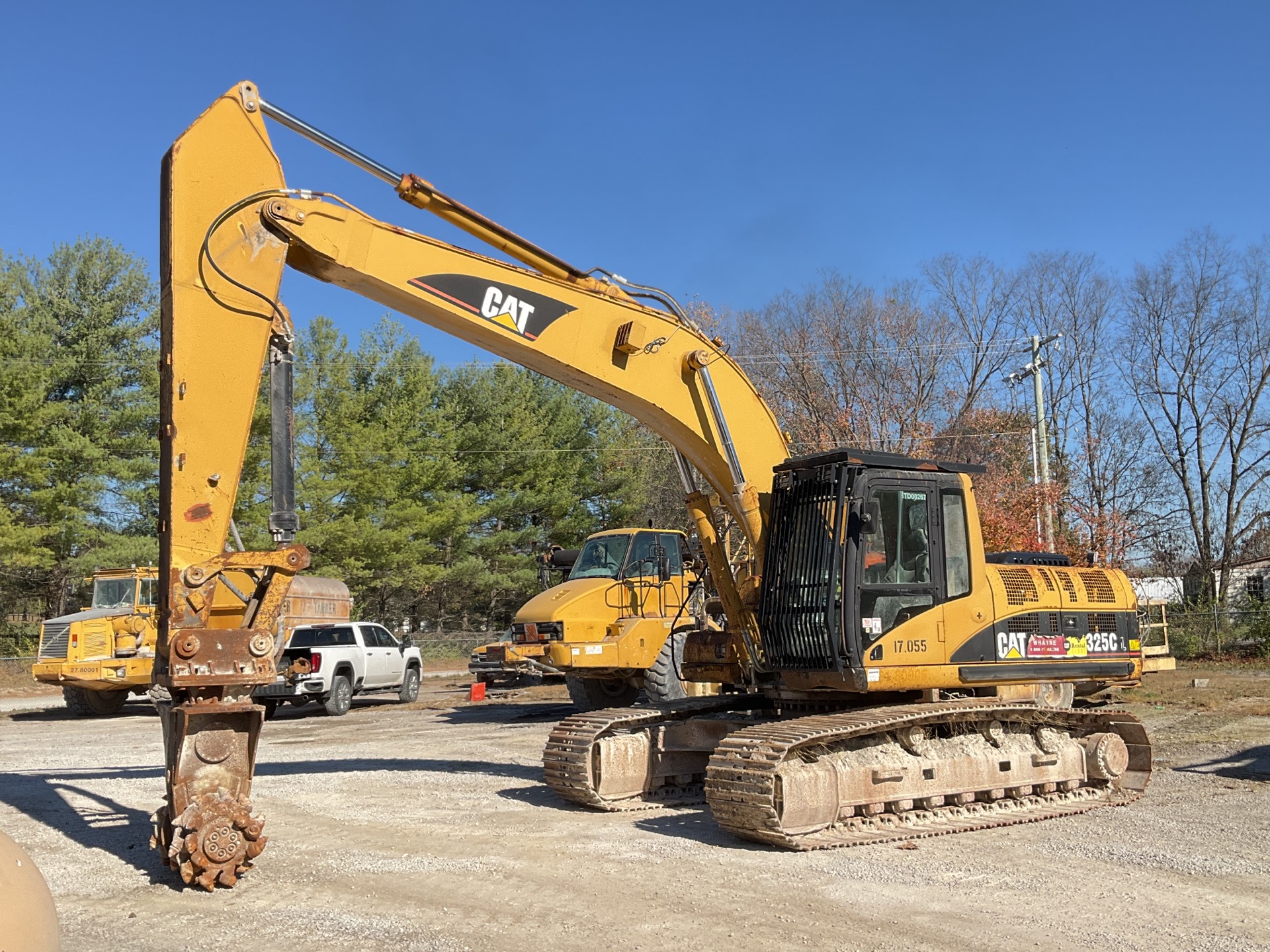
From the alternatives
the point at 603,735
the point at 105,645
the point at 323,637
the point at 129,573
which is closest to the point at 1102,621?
the point at 603,735

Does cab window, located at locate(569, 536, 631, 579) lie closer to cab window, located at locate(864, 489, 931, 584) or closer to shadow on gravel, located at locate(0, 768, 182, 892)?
shadow on gravel, located at locate(0, 768, 182, 892)

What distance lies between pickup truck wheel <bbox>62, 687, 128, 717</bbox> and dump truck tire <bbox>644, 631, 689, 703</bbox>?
36.3 ft

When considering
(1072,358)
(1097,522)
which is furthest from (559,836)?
(1072,358)

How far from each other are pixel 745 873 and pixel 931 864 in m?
1.26

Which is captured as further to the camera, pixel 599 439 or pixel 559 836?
pixel 599 439

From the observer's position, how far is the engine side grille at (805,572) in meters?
8.61

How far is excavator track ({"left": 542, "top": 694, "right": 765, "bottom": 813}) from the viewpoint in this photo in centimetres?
934

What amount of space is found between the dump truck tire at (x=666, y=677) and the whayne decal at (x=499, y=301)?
698cm

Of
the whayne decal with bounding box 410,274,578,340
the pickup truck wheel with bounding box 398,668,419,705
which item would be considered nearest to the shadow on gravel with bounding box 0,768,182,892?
the whayne decal with bounding box 410,274,578,340

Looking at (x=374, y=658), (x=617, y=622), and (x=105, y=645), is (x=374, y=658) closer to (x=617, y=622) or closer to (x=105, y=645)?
(x=105, y=645)

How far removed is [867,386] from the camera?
37.1 metres

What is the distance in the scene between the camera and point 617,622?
623 inches

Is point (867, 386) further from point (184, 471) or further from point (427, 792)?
point (184, 471)

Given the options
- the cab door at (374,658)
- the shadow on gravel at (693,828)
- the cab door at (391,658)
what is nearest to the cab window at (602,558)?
the cab door at (374,658)
